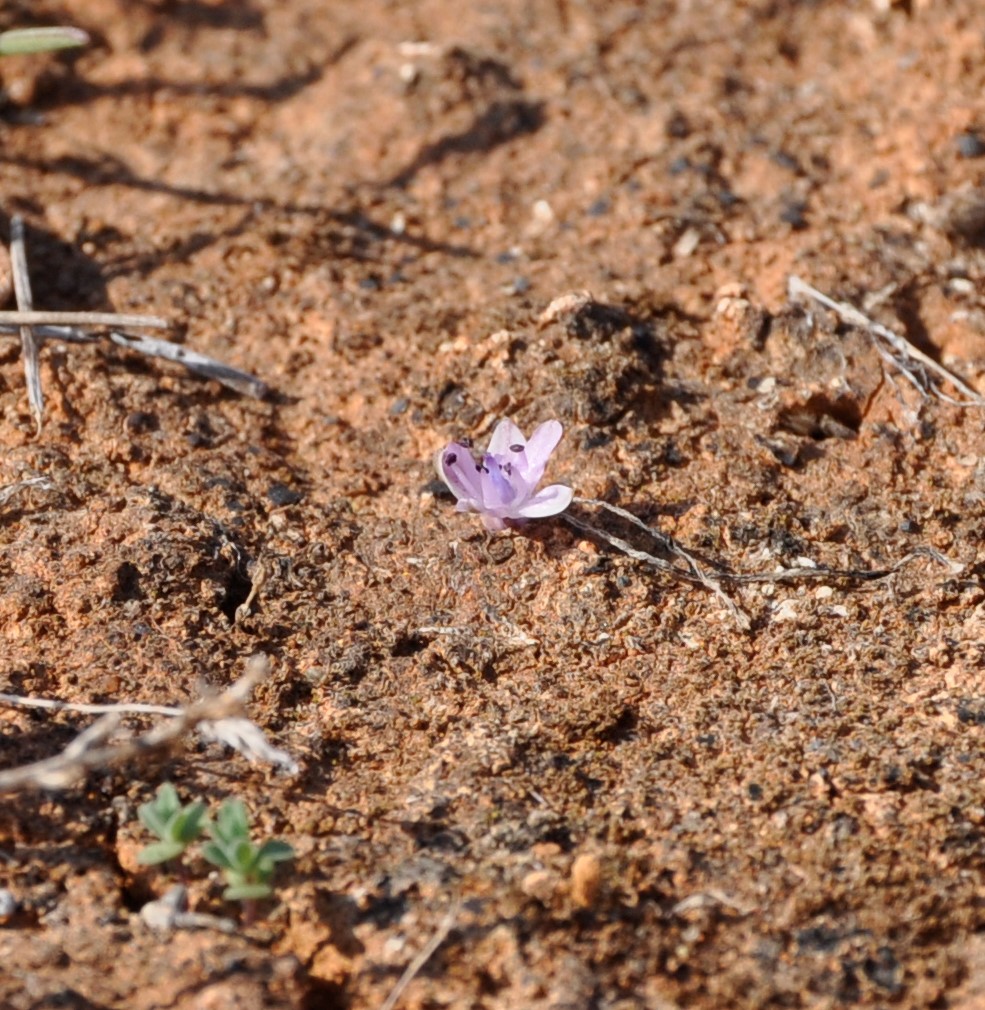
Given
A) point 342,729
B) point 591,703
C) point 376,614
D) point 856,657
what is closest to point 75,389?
point 376,614

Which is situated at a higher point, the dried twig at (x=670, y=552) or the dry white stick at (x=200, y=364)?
the dry white stick at (x=200, y=364)

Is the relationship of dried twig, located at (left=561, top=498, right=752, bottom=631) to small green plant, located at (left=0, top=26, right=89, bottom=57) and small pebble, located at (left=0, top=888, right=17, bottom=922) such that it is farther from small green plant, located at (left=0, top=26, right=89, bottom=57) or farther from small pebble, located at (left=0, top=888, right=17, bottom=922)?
small green plant, located at (left=0, top=26, right=89, bottom=57)

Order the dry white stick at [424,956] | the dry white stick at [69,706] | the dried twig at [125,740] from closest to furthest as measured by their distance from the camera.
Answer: the dried twig at [125,740]
the dry white stick at [424,956]
the dry white stick at [69,706]

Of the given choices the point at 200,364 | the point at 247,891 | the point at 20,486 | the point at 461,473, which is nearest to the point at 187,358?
the point at 200,364

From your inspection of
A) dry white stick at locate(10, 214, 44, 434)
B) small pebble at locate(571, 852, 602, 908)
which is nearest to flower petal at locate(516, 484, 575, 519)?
small pebble at locate(571, 852, 602, 908)

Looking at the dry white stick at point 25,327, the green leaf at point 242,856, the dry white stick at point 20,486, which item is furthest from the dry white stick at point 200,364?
the green leaf at point 242,856

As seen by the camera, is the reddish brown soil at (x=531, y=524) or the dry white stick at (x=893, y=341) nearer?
the reddish brown soil at (x=531, y=524)

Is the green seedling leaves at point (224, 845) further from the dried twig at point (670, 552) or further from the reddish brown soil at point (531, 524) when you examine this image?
the dried twig at point (670, 552)

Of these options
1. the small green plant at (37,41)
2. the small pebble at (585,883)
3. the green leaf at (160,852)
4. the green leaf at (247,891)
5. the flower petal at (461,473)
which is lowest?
the small pebble at (585,883)

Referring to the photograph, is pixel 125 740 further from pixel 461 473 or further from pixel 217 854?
pixel 461 473

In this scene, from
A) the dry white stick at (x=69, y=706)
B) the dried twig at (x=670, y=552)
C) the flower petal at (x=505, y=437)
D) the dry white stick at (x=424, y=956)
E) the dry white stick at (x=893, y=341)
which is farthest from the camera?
the dry white stick at (x=893, y=341)
